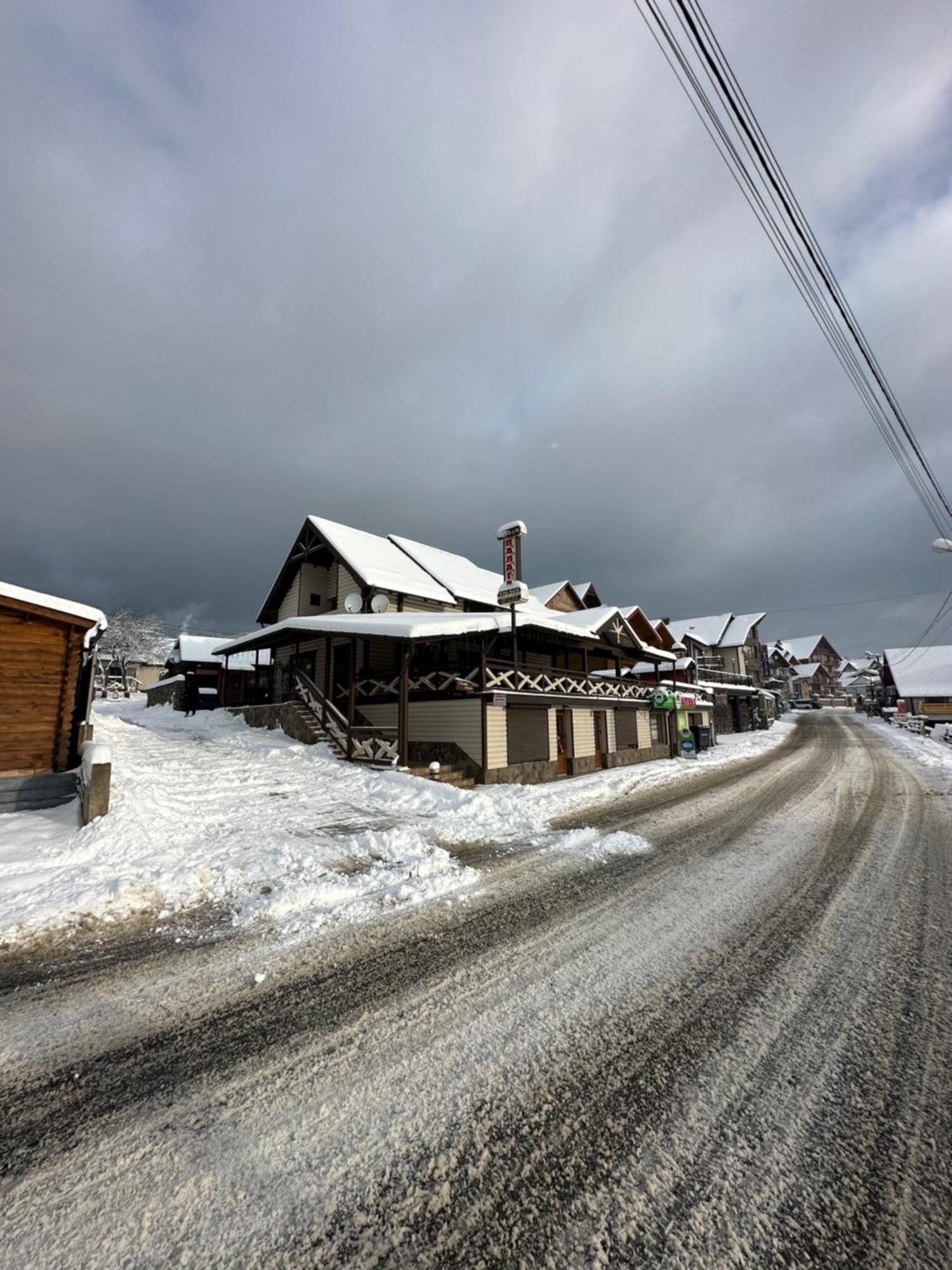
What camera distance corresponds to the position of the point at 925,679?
53.7 meters

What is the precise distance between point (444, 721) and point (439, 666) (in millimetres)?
4399

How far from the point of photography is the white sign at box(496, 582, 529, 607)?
54.6 ft

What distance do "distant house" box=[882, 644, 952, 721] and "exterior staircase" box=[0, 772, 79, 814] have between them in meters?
61.7

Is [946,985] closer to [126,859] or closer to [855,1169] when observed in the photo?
[855,1169]

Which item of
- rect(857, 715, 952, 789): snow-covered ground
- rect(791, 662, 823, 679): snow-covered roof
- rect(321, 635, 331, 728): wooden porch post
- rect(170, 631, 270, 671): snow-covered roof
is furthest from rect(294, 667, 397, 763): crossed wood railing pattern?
rect(791, 662, 823, 679): snow-covered roof

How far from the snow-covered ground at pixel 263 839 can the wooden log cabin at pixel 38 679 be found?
1373 mm

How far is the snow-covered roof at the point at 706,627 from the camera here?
62250 millimetres

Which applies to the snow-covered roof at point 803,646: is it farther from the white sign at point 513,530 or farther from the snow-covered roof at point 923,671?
the white sign at point 513,530

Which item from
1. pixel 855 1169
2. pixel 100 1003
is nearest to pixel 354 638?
pixel 100 1003

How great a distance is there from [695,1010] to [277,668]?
74.7ft

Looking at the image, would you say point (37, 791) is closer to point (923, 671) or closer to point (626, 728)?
point (626, 728)

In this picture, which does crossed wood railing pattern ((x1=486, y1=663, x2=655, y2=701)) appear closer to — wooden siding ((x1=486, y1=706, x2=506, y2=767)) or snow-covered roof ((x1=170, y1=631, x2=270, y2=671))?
wooden siding ((x1=486, y1=706, x2=506, y2=767))

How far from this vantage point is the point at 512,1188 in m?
2.20

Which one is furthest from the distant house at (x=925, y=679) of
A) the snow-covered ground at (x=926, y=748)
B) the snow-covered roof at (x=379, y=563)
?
the snow-covered roof at (x=379, y=563)
